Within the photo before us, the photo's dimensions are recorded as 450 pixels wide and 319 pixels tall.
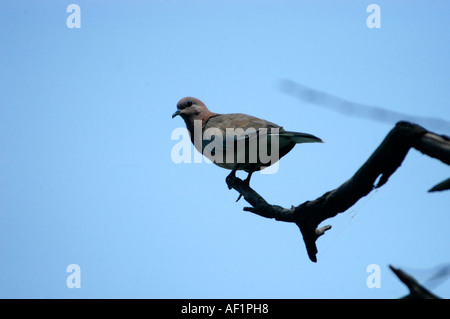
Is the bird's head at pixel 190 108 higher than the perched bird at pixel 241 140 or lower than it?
higher

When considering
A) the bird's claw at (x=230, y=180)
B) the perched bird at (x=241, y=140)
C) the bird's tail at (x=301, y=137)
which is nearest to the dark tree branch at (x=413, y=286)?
the bird's tail at (x=301, y=137)

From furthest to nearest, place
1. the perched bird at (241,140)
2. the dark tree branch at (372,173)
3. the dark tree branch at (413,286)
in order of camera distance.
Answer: the perched bird at (241,140), the dark tree branch at (372,173), the dark tree branch at (413,286)

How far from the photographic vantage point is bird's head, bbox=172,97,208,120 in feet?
22.8

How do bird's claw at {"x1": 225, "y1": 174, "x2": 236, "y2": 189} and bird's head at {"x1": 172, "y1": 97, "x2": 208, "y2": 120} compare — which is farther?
bird's head at {"x1": 172, "y1": 97, "x2": 208, "y2": 120}

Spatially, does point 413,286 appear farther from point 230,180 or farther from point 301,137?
point 230,180

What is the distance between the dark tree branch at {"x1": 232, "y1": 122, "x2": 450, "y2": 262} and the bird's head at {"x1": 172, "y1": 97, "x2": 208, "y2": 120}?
147 inches

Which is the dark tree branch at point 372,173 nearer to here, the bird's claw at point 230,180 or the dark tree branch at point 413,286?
the dark tree branch at point 413,286

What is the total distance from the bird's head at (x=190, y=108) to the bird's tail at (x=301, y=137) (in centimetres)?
229

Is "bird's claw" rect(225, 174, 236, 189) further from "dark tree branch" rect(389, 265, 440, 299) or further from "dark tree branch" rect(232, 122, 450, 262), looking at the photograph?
"dark tree branch" rect(389, 265, 440, 299)

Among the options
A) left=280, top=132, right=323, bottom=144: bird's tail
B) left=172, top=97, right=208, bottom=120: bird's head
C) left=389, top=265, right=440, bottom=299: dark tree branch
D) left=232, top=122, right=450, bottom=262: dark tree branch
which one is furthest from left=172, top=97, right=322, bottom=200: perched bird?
left=389, top=265, right=440, bottom=299: dark tree branch

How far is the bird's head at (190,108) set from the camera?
22.8ft
